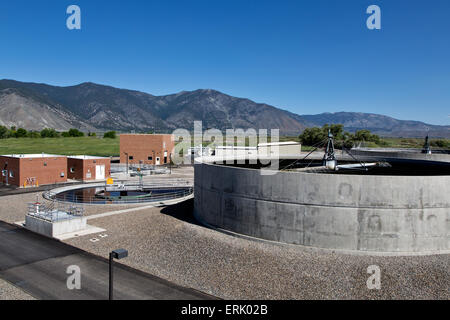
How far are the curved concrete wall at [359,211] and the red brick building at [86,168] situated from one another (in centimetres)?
3649

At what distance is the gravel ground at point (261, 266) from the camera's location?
567 inches

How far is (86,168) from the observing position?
1907 inches

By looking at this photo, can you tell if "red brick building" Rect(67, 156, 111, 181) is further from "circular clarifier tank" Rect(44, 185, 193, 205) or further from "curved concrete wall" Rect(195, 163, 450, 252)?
"curved concrete wall" Rect(195, 163, 450, 252)

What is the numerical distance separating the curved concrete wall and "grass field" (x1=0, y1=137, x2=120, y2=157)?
8552cm

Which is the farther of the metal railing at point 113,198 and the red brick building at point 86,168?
the red brick building at point 86,168

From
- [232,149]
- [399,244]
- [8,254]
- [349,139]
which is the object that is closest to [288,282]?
[399,244]

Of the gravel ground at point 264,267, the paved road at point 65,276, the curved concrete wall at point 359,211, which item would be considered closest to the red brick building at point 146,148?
the gravel ground at point 264,267

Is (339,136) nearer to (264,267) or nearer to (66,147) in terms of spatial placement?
(66,147)

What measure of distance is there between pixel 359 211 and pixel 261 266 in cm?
652

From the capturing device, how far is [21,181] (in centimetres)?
4256

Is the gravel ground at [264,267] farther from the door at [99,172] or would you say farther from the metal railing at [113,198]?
the door at [99,172]

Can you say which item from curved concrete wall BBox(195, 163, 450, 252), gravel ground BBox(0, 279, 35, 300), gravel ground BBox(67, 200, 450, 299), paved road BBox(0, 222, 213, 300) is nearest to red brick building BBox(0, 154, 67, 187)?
paved road BBox(0, 222, 213, 300)

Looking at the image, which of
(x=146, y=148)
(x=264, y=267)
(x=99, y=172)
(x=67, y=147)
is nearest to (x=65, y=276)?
(x=264, y=267)
